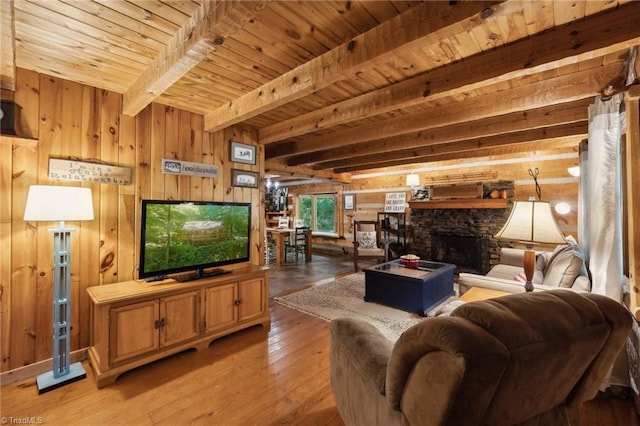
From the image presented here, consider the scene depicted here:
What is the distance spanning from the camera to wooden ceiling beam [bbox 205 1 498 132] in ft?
4.33

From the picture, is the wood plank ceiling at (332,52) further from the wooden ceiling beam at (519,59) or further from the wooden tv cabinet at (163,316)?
the wooden tv cabinet at (163,316)

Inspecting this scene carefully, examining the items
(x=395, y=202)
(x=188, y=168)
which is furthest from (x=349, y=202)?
(x=188, y=168)

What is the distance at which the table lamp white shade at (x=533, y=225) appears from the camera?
5.69 ft

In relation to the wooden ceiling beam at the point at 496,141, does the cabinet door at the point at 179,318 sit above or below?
below

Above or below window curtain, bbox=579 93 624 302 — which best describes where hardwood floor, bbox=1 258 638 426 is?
below

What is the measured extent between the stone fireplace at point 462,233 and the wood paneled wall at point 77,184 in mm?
4843

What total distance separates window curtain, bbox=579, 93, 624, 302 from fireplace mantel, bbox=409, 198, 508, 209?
3.00 metres

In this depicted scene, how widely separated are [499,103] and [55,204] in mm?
3766

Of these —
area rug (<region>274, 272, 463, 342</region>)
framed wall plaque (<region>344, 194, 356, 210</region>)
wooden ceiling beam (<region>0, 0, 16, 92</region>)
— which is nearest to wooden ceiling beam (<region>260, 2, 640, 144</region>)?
area rug (<region>274, 272, 463, 342</region>)

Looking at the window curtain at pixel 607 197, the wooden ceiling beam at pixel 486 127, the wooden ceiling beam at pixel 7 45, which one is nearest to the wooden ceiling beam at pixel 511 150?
the wooden ceiling beam at pixel 486 127

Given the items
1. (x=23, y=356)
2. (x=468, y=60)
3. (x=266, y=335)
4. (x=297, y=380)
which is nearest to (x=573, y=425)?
(x=297, y=380)

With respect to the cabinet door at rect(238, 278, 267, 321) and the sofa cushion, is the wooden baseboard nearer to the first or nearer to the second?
the cabinet door at rect(238, 278, 267, 321)

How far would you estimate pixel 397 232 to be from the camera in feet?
20.8

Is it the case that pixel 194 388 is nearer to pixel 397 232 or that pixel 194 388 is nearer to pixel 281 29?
pixel 281 29
